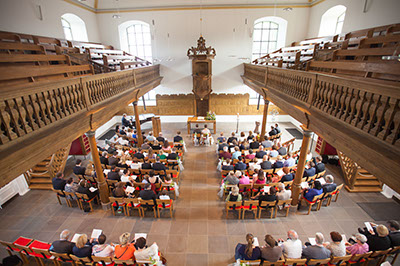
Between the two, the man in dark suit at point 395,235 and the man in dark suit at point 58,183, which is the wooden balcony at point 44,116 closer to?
the man in dark suit at point 58,183

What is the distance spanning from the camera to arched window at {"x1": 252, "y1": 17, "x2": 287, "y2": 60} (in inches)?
615

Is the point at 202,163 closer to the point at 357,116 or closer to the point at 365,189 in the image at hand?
the point at 365,189

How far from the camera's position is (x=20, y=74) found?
4395 mm

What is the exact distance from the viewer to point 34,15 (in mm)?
9766

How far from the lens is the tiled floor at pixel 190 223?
19.0ft

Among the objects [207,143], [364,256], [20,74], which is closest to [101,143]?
[207,143]

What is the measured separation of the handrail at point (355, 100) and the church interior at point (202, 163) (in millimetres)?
29

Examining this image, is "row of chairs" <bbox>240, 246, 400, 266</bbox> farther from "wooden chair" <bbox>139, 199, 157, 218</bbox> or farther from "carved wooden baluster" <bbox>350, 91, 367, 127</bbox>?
"wooden chair" <bbox>139, 199, 157, 218</bbox>

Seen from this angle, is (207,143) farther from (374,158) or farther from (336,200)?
(374,158)

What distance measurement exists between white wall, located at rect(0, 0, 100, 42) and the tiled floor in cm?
772

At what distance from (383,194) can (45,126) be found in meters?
11.7

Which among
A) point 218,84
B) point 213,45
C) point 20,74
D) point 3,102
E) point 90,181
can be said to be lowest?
point 90,181

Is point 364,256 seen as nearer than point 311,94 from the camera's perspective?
Yes

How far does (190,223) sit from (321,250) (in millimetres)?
3787
